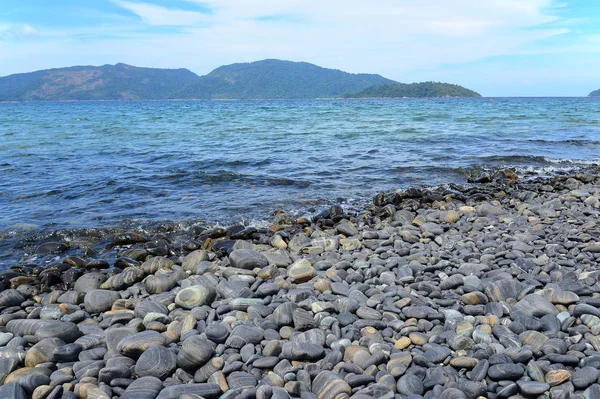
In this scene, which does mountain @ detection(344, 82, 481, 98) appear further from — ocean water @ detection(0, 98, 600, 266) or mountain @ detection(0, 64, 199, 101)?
ocean water @ detection(0, 98, 600, 266)

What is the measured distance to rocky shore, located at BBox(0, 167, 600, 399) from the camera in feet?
9.53

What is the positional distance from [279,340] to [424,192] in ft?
21.7

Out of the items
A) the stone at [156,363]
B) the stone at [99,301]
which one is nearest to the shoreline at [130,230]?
the stone at [99,301]

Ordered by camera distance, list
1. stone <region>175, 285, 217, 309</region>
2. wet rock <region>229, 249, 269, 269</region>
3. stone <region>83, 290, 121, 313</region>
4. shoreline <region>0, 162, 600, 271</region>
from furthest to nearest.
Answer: shoreline <region>0, 162, 600, 271</region> → wet rock <region>229, 249, 269, 269</region> → stone <region>83, 290, 121, 313</region> → stone <region>175, 285, 217, 309</region>

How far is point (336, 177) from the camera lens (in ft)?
37.8

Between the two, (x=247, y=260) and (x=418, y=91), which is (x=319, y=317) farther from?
(x=418, y=91)

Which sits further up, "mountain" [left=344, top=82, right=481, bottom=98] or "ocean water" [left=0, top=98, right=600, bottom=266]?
"mountain" [left=344, top=82, right=481, bottom=98]

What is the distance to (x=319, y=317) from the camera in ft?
12.3

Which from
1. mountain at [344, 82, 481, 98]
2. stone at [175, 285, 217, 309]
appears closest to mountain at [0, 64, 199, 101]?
mountain at [344, 82, 481, 98]

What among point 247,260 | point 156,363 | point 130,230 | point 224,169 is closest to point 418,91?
point 224,169

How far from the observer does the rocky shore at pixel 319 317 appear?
2.91 metres

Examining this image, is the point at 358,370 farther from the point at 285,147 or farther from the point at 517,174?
the point at 285,147

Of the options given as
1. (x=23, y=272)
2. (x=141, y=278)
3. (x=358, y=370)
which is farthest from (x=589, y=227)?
(x=23, y=272)

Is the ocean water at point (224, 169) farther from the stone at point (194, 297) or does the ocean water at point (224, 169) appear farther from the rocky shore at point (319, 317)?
the stone at point (194, 297)
